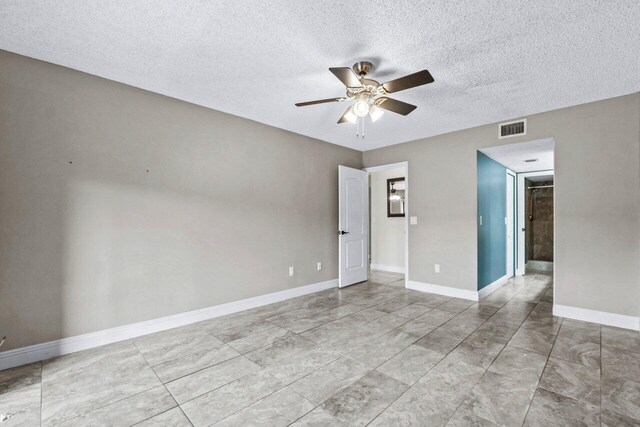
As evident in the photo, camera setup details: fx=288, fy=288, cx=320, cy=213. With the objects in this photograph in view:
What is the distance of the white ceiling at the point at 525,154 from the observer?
3918 millimetres

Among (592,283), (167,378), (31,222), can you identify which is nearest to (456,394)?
(167,378)

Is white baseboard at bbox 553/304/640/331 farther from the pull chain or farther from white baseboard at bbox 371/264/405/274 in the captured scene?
the pull chain

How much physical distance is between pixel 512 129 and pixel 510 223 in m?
2.56

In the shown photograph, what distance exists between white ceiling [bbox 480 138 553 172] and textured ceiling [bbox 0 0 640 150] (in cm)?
71

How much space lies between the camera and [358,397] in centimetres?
194

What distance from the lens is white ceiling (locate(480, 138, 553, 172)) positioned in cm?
392

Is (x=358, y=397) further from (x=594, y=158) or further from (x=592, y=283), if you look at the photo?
(x=594, y=158)

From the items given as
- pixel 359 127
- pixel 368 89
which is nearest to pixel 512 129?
pixel 359 127

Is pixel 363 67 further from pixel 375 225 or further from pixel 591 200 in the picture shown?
pixel 375 225

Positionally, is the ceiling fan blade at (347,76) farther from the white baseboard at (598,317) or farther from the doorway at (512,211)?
the white baseboard at (598,317)

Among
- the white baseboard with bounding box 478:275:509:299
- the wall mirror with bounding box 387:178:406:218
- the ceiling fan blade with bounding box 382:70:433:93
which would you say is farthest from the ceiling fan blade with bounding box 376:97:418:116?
the wall mirror with bounding box 387:178:406:218

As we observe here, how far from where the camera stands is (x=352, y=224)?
518 centimetres

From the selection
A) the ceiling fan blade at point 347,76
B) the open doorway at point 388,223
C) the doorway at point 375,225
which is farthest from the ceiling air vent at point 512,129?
the ceiling fan blade at point 347,76

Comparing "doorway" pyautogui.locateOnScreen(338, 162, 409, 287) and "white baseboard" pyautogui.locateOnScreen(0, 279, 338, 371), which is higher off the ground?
"doorway" pyautogui.locateOnScreen(338, 162, 409, 287)
